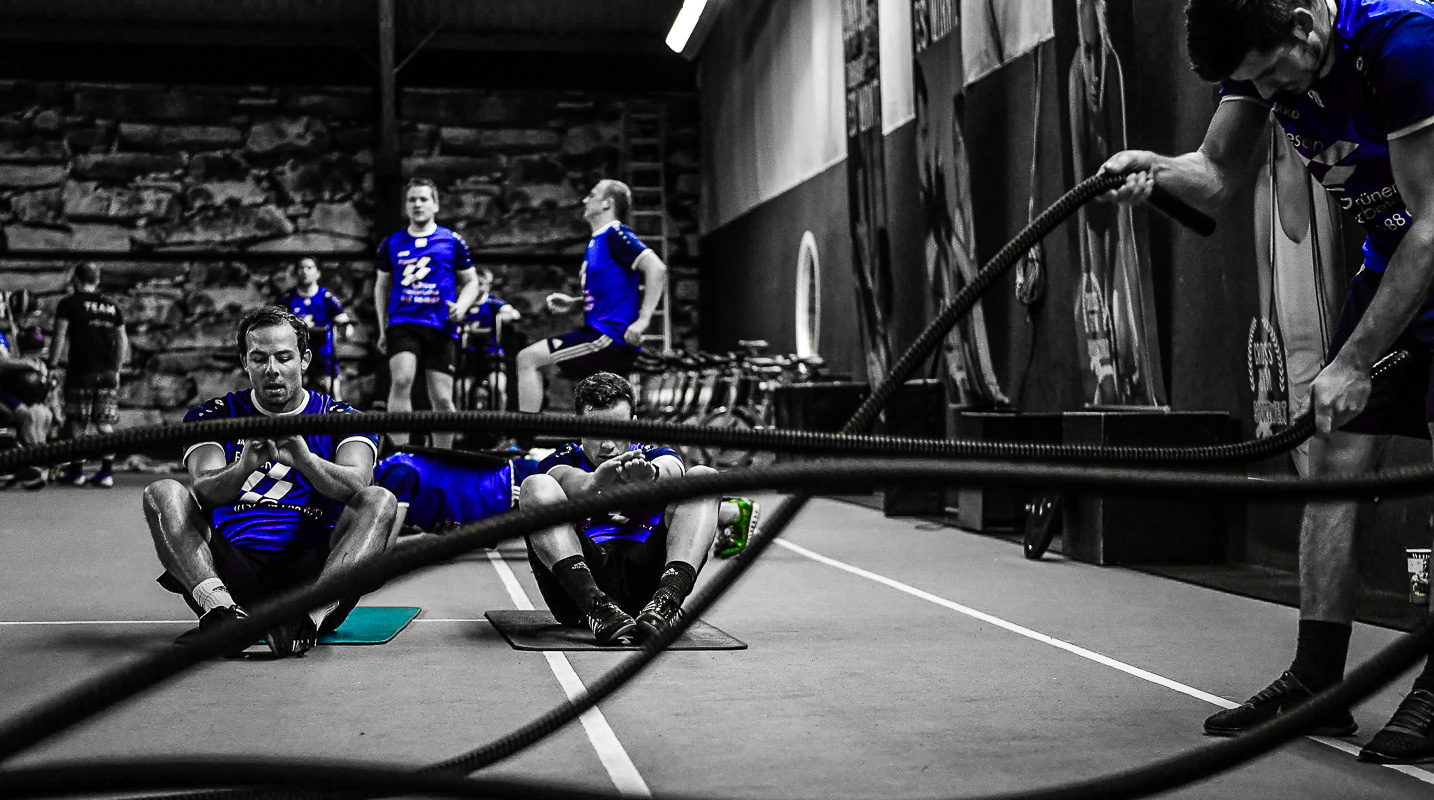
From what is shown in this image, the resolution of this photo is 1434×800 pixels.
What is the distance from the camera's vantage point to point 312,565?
4.12 metres

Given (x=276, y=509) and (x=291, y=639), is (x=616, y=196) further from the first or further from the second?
(x=291, y=639)

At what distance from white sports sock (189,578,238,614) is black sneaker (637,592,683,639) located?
1.08 m

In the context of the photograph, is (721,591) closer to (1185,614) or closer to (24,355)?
(1185,614)

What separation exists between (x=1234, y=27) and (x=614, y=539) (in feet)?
7.89

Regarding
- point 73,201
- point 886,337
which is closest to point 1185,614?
point 886,337

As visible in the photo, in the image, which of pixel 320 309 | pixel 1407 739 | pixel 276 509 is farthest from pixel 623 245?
pixel 1407 739

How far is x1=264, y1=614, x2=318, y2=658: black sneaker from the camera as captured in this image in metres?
3.83

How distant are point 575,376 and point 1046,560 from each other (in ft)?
9.43

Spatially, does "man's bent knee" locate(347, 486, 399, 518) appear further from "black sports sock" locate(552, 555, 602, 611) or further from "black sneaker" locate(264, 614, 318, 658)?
"black sports sock" locate(552, 555, 602, 611)

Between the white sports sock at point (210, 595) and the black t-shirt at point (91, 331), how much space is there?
816cm

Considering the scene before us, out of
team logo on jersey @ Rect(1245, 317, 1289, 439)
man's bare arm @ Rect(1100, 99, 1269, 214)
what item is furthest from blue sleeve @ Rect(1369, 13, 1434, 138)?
team logo on jersey @ Rect(1245, 317, 1289, 439)

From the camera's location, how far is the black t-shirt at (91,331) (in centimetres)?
1128

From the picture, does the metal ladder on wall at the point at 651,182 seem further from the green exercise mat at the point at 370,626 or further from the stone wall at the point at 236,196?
the green exercise mat at the point at 370,626

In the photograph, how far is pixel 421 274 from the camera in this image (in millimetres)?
9445
